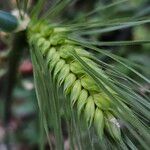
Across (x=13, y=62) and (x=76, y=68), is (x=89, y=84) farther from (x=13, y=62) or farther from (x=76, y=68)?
(x=13, y=62)

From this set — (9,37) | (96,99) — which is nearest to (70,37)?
(96,99)

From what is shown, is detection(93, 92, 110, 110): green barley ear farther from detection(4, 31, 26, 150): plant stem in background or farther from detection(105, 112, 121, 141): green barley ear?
detection(4, 31, 26, 150): plant stem in background

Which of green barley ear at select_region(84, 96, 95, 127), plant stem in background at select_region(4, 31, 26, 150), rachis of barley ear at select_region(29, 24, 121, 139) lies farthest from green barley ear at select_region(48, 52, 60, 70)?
plant stem in background at select_region(4, 31, 26, 150)

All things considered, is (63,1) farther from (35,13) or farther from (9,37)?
(9,37)

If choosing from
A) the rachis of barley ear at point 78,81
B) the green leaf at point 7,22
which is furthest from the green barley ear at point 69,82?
the green leaf at point 7,22

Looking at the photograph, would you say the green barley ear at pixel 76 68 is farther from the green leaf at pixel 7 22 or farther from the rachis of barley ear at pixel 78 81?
the green leaf at pixel 7 22
